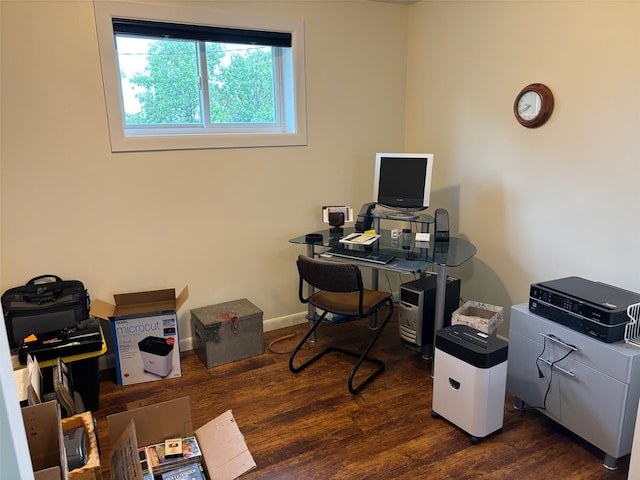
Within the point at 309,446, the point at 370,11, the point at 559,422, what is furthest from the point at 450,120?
the point at 309,446

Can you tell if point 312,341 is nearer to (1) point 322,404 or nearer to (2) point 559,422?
(1) point 322,404

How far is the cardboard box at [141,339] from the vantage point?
8.78 feet

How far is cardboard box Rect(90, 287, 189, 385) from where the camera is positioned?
2.68 metres

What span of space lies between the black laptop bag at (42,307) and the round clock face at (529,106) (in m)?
2.81

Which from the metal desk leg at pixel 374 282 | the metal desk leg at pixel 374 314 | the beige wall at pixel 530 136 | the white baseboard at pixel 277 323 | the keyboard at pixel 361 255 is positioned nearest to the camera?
the beige wall at pixel 530 136

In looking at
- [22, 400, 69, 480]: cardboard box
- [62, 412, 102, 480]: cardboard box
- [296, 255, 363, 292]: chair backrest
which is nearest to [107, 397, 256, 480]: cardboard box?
[62, 412, 102, 480]: cardboard box

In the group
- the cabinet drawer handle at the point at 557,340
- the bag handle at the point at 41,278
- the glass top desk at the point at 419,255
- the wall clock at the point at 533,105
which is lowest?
the cabinet drawer handle at the point at 557,340

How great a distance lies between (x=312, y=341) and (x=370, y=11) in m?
2.45

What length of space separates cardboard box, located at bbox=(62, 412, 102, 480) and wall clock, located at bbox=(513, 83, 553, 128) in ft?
8.88

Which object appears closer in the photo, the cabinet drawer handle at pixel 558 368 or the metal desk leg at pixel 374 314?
the cabinet drawer handle at pixel 558 368

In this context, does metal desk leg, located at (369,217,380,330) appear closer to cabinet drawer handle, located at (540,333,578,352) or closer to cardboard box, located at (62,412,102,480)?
cabinet drawer handle, located at (540,333,578,352)

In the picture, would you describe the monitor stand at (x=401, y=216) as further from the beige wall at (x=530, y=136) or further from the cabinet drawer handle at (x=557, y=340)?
the cabinet drawer handle at (x=557, y=340)

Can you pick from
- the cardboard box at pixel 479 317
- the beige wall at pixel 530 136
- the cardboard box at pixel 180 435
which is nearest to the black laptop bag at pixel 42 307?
the cardboard box at pixel 180 435

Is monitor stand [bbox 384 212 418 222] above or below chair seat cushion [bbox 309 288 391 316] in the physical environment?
above
